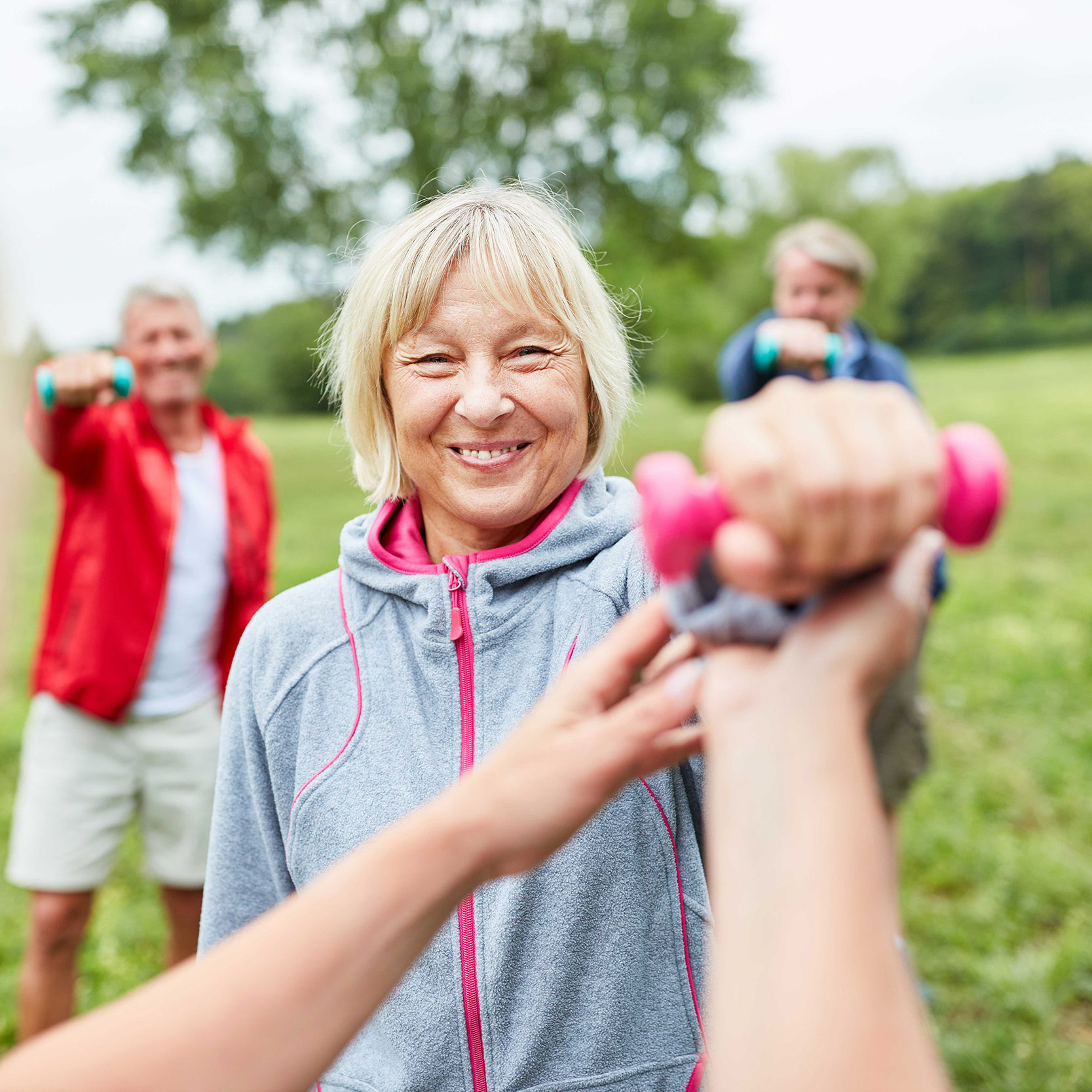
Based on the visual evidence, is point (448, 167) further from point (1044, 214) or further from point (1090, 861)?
point (1044, 214)

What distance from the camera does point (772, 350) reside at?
3684 mm

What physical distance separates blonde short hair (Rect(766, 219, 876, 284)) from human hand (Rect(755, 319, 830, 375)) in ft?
4.93

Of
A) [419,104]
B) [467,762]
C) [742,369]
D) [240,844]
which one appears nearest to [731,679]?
[467,762]

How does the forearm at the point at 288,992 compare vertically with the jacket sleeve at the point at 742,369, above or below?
below

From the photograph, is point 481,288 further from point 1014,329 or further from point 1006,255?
point 1006,255

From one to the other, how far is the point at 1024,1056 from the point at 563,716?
116 inches

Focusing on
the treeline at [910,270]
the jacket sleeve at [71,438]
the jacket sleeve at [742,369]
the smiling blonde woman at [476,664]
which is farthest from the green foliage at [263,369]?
the smiling blonde woman at [476,664]

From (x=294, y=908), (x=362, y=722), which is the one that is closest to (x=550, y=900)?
(x=362, y=722)

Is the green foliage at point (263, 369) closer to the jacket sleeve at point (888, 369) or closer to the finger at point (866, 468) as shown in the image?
the jacket sleeve at point (888, 369)

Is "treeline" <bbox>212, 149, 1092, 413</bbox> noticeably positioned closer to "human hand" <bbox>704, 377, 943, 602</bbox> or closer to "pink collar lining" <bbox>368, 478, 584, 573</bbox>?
"pink collar lining" <bbox>368, 478, 584, 573</bbox>

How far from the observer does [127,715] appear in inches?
143

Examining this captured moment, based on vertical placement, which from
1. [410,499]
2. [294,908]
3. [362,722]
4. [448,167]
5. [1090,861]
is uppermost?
[448,167]

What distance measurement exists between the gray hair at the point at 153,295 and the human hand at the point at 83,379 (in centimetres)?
83

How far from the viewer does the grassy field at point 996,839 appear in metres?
3.34
